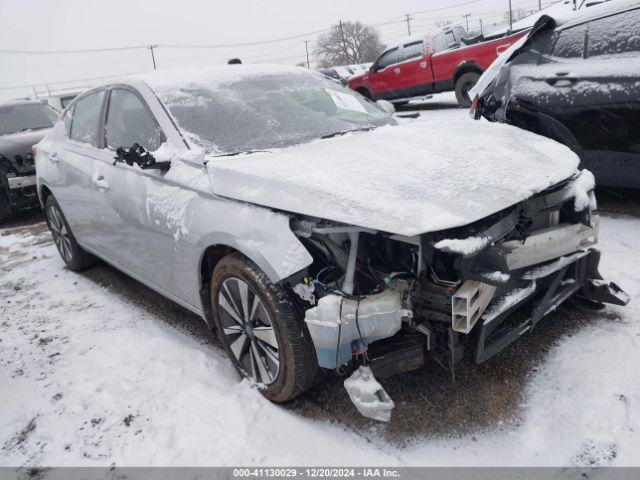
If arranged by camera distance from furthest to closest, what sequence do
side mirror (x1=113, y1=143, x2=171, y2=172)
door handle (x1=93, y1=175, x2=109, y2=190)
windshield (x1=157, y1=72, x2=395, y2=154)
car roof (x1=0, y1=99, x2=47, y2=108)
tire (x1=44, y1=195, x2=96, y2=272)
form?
1. car roof (x1=0, y1=99, x2=47, y2=108)
2. tire (x1=44, y1=195, x2=96, y2=272)
3. door handle (x1=93, y1=175, x2=109, y2=190)
4. windshield (x1=157, y1=72, x2=395, y2=154)
5. side mirror (x1=113, y1=143, x2=171, y2=172)

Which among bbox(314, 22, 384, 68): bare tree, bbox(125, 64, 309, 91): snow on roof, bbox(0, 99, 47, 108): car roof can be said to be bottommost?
bbox(125, 64, 309, 91): snow on roof

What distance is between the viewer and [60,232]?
15.1 feet

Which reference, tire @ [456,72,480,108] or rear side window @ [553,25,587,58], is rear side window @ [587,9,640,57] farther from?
tire @ [456,72,480,108]

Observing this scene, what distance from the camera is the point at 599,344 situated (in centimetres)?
256

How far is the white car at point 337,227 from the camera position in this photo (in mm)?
2010

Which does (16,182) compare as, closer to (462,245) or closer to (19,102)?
(19,102)

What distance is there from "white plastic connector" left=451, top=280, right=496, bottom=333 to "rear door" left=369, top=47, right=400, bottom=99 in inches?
446

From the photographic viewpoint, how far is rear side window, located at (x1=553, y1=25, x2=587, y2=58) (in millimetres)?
4047

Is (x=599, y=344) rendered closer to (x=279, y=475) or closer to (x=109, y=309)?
(x=279, y=475)

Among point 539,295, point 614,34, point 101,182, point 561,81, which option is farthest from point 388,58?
point 539,295

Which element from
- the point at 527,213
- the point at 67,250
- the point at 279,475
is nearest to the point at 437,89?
the point at 67,250

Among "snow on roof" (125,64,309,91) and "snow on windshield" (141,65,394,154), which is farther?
"snow on roof" (125,64,309,91)

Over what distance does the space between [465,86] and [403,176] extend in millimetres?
9650

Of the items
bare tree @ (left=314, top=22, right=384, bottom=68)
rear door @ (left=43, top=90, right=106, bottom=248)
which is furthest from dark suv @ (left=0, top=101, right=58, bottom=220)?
bare tree @ (left=314, top=22, right=384, bottom=68)
